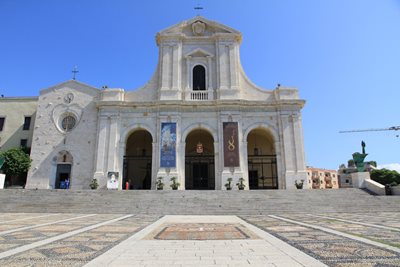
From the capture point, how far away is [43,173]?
2561 cm

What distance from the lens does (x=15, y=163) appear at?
81.3 feet

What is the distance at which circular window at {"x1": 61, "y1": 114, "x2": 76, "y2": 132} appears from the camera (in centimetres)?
2691

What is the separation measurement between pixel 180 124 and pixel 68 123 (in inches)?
441

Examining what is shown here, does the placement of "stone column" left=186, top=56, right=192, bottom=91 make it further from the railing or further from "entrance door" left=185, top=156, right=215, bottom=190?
"entrance door" left=185, top=156, right=215, bottom=190

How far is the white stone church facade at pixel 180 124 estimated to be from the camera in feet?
82.1

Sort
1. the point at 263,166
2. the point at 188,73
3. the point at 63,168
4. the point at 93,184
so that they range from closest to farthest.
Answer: the point at 93,184
the point at 63,168
the point at 188,73
the point at 263,166

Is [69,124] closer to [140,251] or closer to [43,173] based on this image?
[43,173]

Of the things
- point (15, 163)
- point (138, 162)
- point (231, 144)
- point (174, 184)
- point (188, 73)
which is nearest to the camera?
point (174, 184)

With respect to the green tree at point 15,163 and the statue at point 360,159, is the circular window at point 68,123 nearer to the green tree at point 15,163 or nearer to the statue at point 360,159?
the green tree at point 15,163

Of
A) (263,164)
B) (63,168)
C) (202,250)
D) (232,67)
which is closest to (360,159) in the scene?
(263,164)

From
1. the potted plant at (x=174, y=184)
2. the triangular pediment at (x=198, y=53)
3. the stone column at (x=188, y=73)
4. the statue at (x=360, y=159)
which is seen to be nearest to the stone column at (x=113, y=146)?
the potted plant at (x=174, y=184)

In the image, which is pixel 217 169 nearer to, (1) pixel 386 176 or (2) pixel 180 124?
(2) pixel 180 124

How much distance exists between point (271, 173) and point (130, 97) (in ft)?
53.2

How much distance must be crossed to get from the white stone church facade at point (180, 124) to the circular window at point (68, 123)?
10cm
